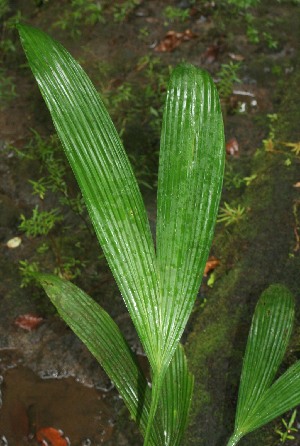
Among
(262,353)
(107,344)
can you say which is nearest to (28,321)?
(107,344)

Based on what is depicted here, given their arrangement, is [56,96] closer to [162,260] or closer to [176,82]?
[176,82]

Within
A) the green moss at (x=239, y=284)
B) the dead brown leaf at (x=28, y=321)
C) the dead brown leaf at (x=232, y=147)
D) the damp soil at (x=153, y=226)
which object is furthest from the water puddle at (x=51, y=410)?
the dead brown leaf at (x=232, y=147)

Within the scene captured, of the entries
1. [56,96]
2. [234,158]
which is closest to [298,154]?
[234,158]

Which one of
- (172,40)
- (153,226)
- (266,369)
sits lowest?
(153,226)

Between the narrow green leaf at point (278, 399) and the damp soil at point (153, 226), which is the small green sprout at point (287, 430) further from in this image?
the narrow green leaf at point (278, 399)

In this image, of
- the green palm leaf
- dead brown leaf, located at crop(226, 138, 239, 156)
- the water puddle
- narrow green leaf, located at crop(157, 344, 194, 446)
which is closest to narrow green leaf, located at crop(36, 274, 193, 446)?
narrow green leaf, located at crop(157, 344, 194, 446)

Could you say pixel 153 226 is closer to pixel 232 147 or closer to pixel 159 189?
pixel 232 147

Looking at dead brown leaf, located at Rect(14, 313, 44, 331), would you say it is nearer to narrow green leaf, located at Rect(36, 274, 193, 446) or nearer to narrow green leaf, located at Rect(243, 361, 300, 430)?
narrow green leaf, located at Rect(36, 274, 193, 446)

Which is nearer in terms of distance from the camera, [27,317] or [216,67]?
[27,317]
